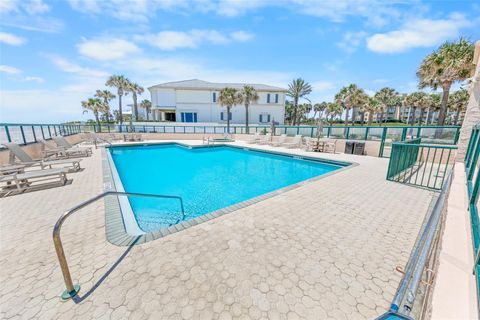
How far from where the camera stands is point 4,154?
22.3ft

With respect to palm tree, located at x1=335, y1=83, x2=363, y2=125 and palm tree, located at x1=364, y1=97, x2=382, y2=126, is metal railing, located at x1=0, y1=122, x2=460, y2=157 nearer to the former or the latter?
palm tree, located at x1=335, y1=83, x2=363, y2=125

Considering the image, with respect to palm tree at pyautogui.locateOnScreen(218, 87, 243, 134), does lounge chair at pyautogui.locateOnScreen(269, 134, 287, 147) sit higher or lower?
lower

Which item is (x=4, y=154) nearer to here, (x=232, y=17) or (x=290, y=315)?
(x=290, y=315)

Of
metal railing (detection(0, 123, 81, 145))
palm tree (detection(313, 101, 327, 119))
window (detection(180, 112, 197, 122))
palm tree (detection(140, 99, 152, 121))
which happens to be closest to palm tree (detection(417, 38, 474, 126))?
metal railing (detection(0, 123, 81, 145))

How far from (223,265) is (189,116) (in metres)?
36.5

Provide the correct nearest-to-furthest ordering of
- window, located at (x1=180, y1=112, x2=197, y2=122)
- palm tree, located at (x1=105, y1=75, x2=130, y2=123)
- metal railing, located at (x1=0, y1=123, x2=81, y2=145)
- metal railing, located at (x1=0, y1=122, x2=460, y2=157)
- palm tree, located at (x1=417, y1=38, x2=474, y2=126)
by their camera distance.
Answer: metal railing, located at (x1=0, y1=123, x2=81, y2=145), metal railing, located at (x1=0, y1=122, x2=460, y2=157), palm tree, located at (x1=417, y1=38, x2=474, y2=126), palm tree, located at (x1=105, y1=75, x2=130, y2=123), window, located at (x1=180, y1=112, x2=197, y2=122)

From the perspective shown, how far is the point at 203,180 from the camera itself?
852 centimetres

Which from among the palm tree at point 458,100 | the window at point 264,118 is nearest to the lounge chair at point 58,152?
the window at point 264,118

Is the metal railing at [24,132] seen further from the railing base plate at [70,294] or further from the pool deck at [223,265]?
the railing base plate at [70,294]

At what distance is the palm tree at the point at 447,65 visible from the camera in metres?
11.7

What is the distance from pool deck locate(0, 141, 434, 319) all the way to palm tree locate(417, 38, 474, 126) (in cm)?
1443

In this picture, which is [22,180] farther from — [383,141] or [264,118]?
[264,118]

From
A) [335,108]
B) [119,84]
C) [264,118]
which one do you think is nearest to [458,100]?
[335,108]

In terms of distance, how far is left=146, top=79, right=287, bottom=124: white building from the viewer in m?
35.4
